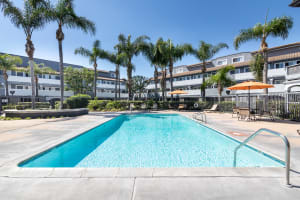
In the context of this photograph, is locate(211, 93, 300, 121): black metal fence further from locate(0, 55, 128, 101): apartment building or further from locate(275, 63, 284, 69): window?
locate(0, 55, 128, 101): apartment building

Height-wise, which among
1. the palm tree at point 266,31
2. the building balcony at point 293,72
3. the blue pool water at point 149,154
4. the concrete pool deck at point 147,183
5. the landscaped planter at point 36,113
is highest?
the palm tree at point 266,31

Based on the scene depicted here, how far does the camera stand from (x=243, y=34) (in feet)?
46.5

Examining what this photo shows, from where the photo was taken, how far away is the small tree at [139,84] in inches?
1535

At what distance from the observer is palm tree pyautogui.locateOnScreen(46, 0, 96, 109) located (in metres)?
12.7

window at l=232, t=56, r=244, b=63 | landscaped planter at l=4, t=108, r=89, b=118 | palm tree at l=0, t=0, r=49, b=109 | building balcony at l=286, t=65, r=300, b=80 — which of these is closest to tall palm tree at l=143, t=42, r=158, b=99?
palm tree at l=0, t=0, r=49, b=109

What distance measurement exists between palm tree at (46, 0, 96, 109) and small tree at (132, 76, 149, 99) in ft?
81.7

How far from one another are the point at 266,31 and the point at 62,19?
20.1 meters

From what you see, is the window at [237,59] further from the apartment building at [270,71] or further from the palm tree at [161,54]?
the palm tree at [161,54]

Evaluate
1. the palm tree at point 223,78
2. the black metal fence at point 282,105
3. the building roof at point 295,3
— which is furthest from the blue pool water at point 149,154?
the palm tree at point 223,78

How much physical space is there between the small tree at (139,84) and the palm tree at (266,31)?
90.7 ft

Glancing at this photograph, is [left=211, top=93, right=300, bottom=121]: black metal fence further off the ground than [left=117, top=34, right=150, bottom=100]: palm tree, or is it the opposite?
[left=117, top=34, right=150, bottom=100]: palm tree

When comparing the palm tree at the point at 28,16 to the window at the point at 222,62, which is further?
the window at the point at 222,62

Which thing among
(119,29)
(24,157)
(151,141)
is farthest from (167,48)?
(24,157)

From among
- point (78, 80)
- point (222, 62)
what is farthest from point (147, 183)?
point (78, 80)
